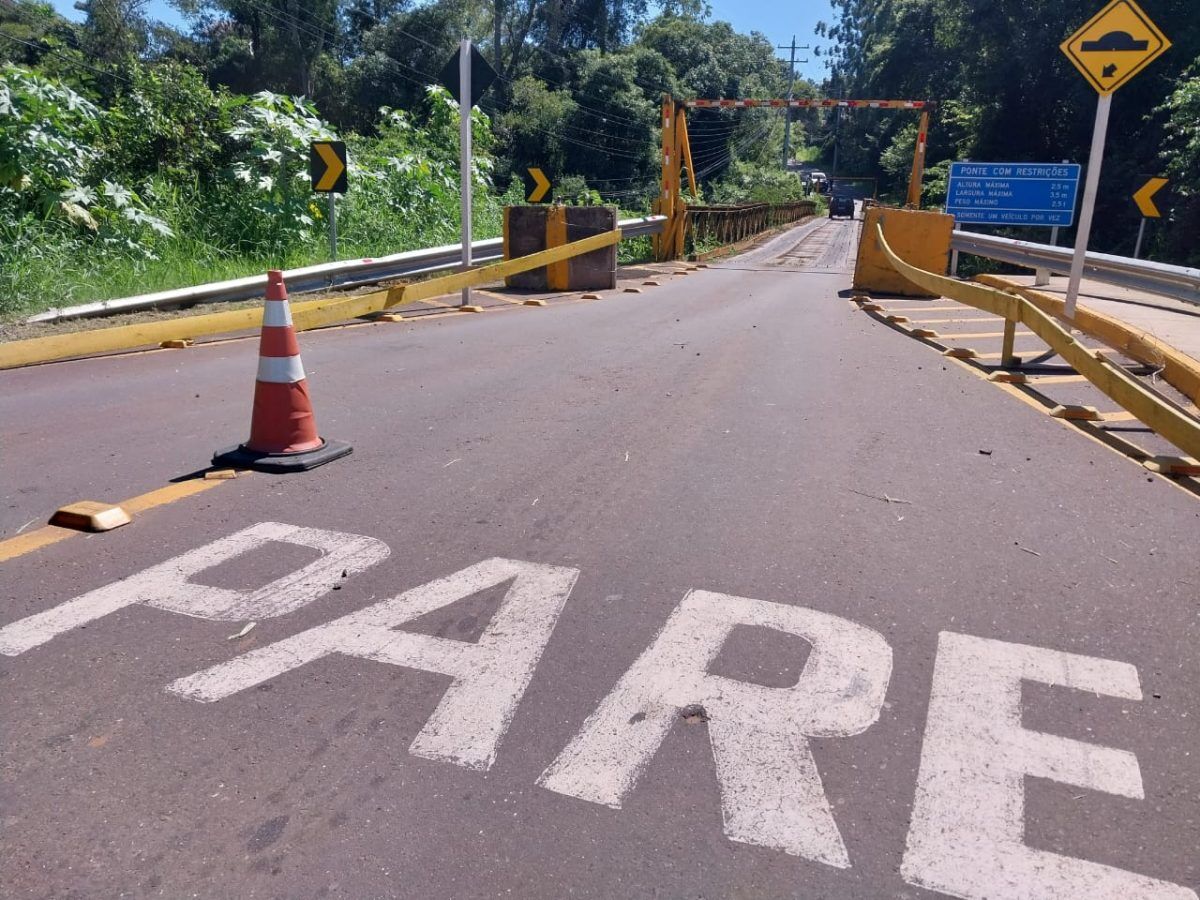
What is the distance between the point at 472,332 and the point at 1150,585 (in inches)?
305

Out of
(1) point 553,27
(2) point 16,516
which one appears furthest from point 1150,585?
(1) point 553,27

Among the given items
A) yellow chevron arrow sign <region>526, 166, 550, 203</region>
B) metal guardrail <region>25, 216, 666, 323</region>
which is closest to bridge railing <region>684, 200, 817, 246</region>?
yellow chevron arrow sign <region>526, 166, 550, 203</region>

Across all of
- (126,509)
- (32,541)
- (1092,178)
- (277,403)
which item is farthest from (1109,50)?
(32,541)

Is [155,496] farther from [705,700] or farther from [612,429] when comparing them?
[705,700]

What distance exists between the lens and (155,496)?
4.94m

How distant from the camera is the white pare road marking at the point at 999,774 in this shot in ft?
7.80

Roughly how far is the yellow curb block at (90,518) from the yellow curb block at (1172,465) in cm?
559

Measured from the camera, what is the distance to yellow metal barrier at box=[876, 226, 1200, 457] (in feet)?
18.4

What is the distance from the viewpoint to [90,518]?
444 cm

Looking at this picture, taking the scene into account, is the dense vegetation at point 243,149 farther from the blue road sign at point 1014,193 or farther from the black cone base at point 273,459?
the blue road sign at point 1014,193

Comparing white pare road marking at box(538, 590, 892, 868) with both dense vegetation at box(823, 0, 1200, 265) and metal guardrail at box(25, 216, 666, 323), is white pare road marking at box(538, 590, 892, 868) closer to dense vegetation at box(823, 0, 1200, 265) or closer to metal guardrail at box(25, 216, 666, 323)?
metal guardrail at box(25, 216, 666, 323)

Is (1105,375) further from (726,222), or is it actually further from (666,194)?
(726,222)

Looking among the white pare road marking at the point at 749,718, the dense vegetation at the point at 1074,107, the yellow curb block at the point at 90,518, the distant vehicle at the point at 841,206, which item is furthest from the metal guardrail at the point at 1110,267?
the distant vehicle at the point at 841,206

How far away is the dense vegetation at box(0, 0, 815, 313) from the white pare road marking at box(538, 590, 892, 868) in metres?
9.25
